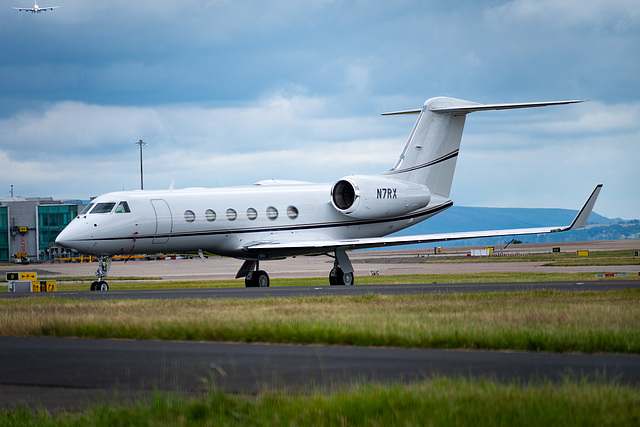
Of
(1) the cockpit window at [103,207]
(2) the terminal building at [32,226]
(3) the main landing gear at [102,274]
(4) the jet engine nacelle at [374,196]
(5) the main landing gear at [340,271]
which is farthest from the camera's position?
(2) the terminal building at [32,226]

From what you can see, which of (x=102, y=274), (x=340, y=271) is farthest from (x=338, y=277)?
(x=102, y=274)

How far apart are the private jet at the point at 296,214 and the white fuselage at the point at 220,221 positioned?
0.04 metres

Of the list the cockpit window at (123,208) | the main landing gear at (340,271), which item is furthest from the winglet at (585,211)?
the cockpit window at (123,208)

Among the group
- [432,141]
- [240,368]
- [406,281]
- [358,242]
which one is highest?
[432,141]

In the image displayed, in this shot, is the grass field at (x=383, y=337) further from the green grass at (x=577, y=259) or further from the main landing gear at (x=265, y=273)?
the green grass at (x=577, y=259)

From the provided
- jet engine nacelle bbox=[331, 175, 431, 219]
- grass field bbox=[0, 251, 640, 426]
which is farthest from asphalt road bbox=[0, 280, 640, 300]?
jet engine nacelle bbox=[331, 175, 431, 219]

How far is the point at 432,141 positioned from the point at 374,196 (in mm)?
4540

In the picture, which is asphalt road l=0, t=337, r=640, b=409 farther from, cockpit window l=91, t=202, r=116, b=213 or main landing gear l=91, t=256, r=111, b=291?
cockpit window l=91, t=202, r=116, b=213

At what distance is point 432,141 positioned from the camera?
131 feet

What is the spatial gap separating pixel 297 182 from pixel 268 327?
25681mm

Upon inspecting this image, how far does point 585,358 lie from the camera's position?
37.5ft

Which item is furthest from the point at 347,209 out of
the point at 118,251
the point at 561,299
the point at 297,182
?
the point at 561,299

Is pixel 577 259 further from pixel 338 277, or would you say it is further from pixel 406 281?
pixel 338 277

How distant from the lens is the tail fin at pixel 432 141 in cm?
3956
